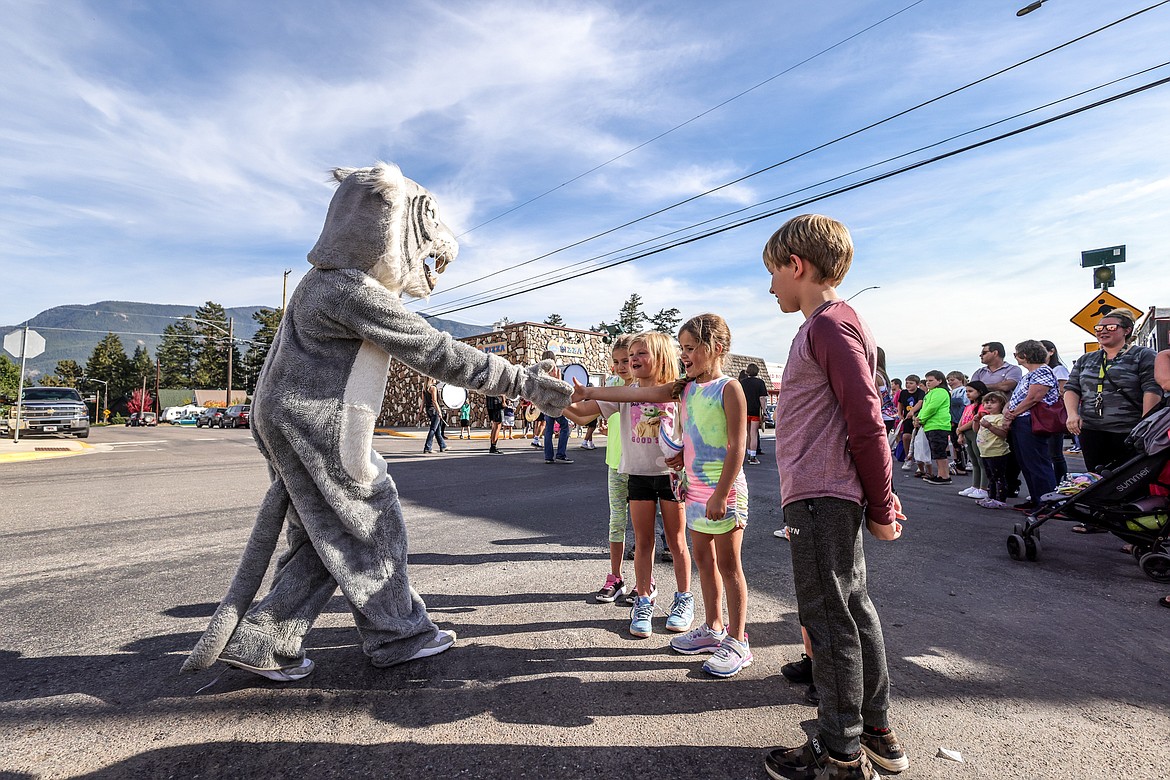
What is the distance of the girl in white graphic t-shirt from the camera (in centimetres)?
318

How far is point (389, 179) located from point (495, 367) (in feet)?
3.10

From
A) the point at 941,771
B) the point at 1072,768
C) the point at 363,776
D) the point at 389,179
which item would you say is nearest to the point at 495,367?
the point at 389,179

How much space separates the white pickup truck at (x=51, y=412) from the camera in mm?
19891

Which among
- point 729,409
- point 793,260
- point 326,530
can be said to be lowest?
point 326,530

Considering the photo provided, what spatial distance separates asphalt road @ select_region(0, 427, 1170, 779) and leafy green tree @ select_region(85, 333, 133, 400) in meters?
102

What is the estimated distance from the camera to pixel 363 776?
1832 millimetres

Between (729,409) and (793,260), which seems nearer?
(793,260)

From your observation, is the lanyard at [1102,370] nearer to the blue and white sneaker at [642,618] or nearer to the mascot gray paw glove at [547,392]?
the blue and white sneaker at [642,618]

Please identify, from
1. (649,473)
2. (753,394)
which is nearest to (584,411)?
(649,473)

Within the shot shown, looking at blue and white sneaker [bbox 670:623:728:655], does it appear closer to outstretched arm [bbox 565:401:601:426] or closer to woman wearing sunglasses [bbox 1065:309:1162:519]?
outstretched arm [bbox 565:401:601:426]

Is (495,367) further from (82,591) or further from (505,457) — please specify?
(505,457)

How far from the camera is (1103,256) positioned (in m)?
10.9

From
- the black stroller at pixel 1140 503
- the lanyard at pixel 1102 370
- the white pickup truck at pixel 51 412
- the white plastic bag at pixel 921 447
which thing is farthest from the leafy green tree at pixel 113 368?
the black stroller at pixel 1140 503

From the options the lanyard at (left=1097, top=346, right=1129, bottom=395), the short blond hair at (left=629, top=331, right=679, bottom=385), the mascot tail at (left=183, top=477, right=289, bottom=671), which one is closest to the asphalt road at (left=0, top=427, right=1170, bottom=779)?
the mascot tail at (left=183, top=477, right=289, bottom=671)
